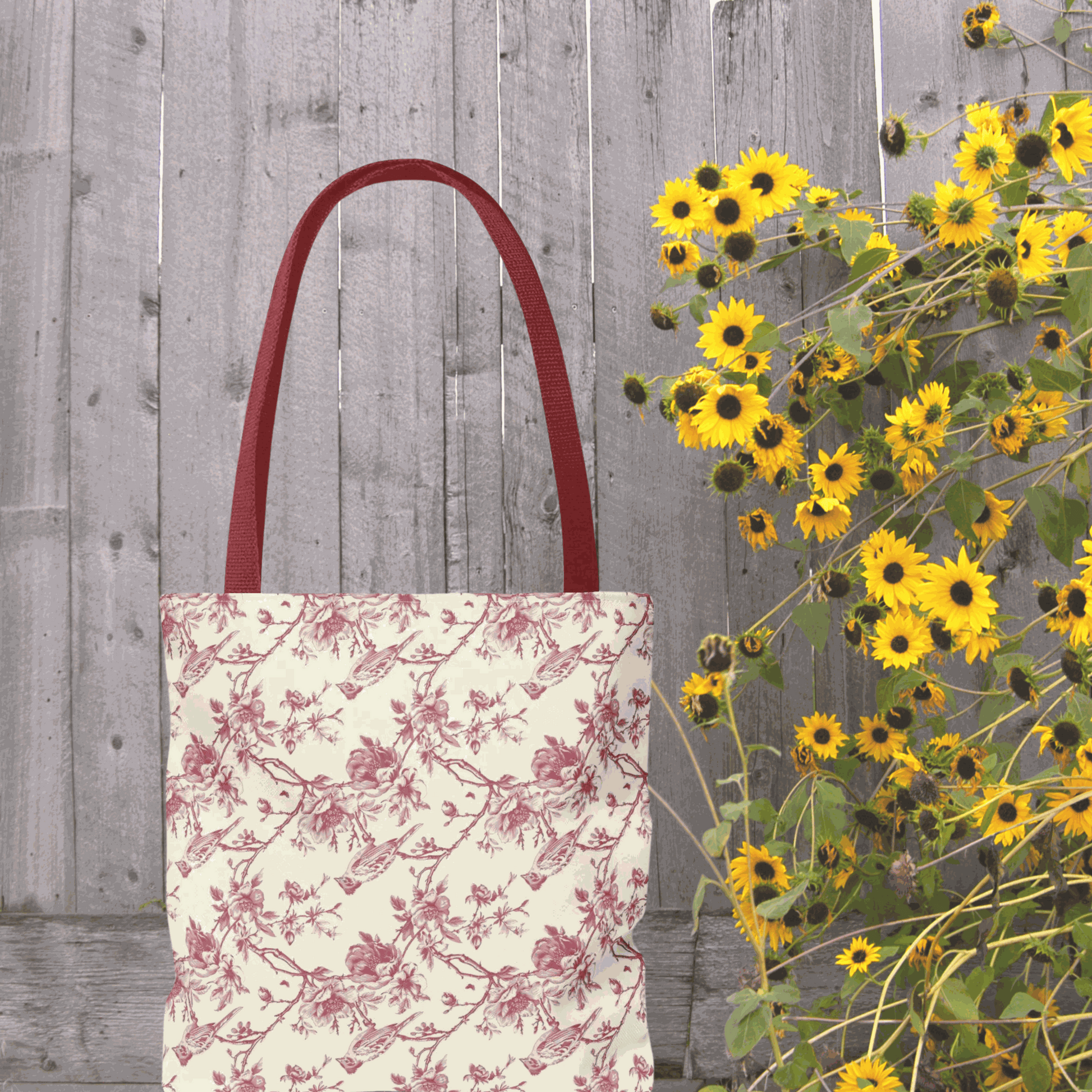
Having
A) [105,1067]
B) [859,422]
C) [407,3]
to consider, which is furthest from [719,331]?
[105,1067]

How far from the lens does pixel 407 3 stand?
3.05 feet

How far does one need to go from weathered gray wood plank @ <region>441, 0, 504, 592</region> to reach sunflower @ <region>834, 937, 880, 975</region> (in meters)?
0.51

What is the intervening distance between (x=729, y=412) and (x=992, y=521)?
27 centimetres

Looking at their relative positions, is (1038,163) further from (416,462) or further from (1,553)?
(1,553)

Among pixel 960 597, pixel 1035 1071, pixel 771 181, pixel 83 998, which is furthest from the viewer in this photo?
pixel 83 998

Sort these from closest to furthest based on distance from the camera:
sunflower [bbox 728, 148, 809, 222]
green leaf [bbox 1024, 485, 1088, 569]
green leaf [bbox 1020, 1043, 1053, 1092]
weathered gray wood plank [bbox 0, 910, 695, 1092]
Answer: green leaf [bbox 1020, 1043, 1053, 1092] < green leaf [bbox 1024, 485, 1088, 569] < sunflower [bbox 728, 148, 809, 222] < weathered gray wood plank [bbox 0, 910, 695, 1092]

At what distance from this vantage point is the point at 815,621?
26.5 inches

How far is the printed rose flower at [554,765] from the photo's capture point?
65cm

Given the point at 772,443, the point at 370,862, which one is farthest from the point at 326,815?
the point at 772,443

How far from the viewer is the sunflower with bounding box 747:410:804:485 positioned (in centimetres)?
66

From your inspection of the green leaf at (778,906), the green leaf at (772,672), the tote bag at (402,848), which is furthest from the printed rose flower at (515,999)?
the green leaf at (772,672)

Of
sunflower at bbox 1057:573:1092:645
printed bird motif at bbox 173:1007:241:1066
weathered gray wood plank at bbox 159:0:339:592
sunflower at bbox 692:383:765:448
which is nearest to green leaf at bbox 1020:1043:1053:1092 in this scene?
sunflower at bbox 1057:573:1092:645

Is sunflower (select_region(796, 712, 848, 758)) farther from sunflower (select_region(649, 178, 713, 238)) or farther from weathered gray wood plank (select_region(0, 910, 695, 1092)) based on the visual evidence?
weathered gray wood plank (select_region(0, 910, 695, 1092))

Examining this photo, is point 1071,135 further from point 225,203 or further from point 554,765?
point 225,203
